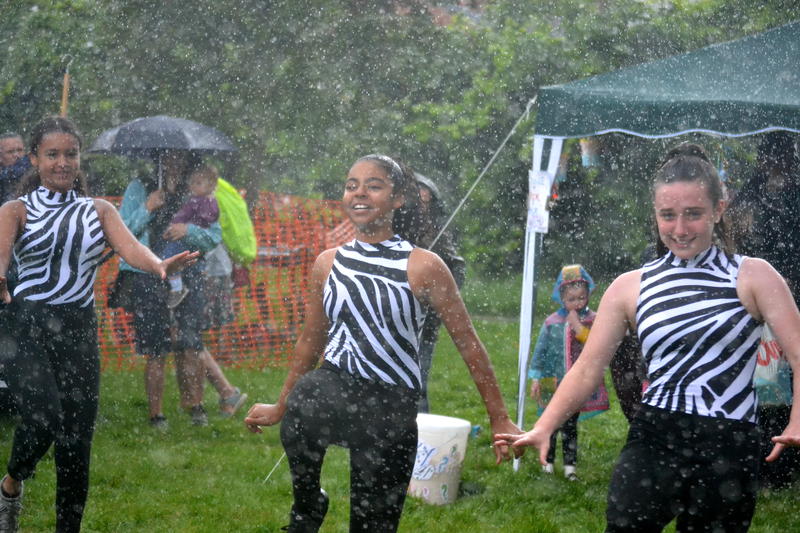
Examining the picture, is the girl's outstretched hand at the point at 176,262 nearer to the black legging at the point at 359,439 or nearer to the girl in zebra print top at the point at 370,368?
the girl in zebra print top at the point at 370,368

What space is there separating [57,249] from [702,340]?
2860 millimetres

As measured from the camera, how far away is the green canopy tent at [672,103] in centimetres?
618

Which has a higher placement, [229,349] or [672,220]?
[672,220]

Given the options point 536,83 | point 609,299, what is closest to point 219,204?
point 609,299

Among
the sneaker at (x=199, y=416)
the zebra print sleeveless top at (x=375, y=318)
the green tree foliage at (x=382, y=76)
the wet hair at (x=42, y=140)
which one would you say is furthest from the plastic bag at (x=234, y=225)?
the green tree foliage at (x=382, y=76)

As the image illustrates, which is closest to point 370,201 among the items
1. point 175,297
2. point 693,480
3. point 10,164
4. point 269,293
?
point 693,480

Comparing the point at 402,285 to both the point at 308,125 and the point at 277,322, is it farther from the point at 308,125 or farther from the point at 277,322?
the point at 308,125

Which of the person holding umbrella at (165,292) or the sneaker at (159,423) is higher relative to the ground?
the person holding umbrella at (165,292)

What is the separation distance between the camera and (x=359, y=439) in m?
3.68

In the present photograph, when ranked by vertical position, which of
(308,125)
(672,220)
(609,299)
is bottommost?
(609,299)

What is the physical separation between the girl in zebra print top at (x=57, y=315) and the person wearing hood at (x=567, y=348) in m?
2.77

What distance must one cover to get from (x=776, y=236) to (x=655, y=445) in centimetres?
322

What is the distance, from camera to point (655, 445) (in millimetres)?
3203

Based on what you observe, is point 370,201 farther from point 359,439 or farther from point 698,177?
point 698,177
